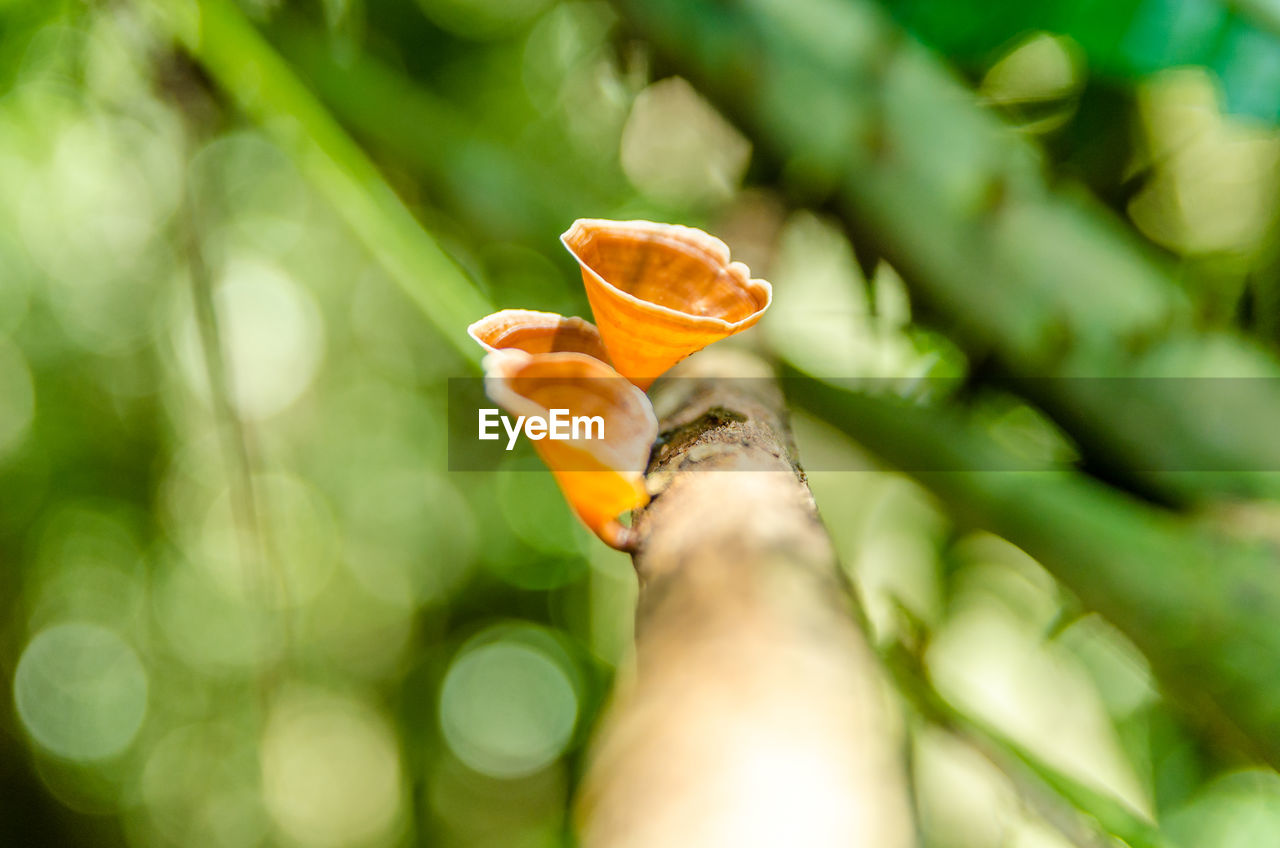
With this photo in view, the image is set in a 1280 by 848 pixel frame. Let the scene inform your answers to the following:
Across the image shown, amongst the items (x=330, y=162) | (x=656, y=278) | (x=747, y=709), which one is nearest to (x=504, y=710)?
(x=330, y=162)

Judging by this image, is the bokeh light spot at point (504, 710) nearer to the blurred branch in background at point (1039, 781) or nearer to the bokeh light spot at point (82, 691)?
the bokeh light spot at point (82, 691)

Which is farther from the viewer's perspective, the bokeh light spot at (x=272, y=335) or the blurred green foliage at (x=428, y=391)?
the bokeh light spot at (x=272, y=335)

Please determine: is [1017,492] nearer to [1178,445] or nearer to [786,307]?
[1178,445]

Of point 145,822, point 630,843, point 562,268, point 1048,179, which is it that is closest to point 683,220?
point 562,268

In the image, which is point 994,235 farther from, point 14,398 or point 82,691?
point 82,691

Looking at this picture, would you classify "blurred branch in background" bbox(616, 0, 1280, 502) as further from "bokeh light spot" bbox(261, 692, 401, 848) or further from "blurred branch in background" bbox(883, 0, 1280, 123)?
"bokeh light spot" bbox(261, 692, 401, 848)

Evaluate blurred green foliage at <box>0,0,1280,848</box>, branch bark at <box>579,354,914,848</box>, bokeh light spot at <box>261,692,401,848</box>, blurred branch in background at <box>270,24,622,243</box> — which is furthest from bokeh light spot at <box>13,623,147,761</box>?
branch bark at <box>579,354,914,848</box>

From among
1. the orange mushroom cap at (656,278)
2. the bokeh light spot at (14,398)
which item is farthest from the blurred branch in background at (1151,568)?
the bokeh light spot at (14,398)
